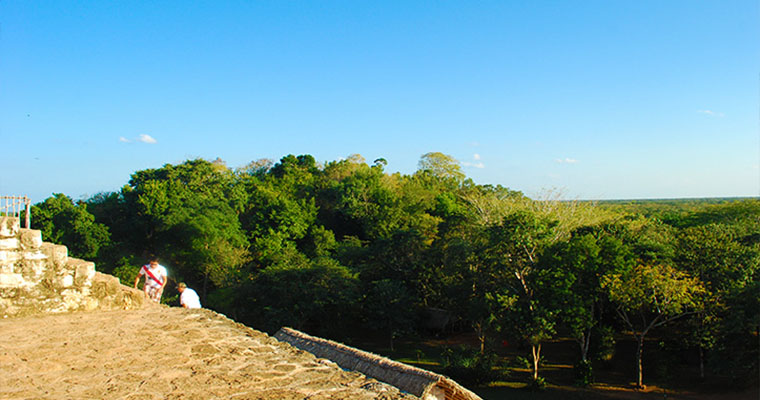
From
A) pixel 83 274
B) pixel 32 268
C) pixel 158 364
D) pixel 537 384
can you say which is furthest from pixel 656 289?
pixel 32 268

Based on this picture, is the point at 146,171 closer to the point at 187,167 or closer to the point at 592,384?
the point at 187,167

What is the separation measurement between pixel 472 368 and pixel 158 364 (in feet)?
40.2

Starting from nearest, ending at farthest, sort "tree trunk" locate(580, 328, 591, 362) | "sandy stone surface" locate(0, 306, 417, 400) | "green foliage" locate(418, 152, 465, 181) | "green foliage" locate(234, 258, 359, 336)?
"sandy stone surface" locate(0, 306, 417, 400) < "tree trunk" locate(580, 328, 591, 362) < "green foliage" locate(234, 258, 359, 336) < "green foliage" locate(418, 152, 465, 181)

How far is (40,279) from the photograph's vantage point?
15.6 ft

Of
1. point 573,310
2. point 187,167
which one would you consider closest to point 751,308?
point 573,310

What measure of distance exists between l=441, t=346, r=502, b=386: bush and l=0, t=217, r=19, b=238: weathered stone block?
12176 mm

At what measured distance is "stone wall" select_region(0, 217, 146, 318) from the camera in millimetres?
4625

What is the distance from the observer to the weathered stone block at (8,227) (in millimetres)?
4645

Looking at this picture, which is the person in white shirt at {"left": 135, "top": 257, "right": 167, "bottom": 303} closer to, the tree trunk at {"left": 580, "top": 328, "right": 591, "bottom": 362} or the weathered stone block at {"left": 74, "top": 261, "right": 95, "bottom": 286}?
the weathered stone block at {"left": 74, "top": 261, "right": 95, "bottom": 286}

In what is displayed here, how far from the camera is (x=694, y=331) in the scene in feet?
43.2

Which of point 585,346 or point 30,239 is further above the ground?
point 30,239

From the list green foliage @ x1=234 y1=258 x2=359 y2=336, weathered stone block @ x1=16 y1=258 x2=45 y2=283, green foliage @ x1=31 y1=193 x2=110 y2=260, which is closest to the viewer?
weathered stone block @ x1=16 y1=258 x2=45 y2=283

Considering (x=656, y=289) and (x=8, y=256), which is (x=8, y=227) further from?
(x=656, y=289)

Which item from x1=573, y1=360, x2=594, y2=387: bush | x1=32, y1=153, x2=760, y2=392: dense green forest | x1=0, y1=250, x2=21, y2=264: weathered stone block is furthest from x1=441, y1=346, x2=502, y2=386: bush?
x1=0, y1=250, x2=21, y2=264: weathered stone block
